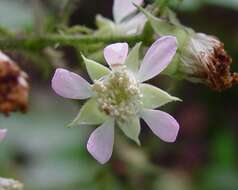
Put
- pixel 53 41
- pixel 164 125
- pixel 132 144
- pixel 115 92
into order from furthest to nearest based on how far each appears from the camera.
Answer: pixel 132 144 < pixel 53 41 < pixel 115 92 < pixel 164 125

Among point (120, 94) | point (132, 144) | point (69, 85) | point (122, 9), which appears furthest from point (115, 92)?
point (132, 144)

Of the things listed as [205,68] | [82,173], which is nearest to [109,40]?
[205,68]

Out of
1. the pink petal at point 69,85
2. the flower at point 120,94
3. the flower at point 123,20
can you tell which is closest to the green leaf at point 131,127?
the flower at point 120,94

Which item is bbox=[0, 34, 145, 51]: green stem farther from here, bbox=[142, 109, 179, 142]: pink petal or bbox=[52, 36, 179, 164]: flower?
bbox=[142, 109, 179, 142]: pink petal

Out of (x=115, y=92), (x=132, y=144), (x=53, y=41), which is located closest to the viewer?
(x=115, y=92)

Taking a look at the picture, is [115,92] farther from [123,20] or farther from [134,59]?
[123,20]

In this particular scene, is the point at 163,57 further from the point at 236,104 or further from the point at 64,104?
the point at 236,104
